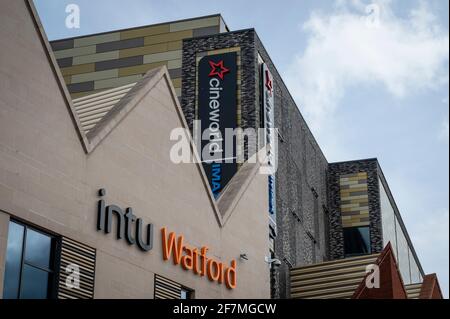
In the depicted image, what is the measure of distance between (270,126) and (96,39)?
13330 millimetres

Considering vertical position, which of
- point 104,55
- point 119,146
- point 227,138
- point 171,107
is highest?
point 104,55

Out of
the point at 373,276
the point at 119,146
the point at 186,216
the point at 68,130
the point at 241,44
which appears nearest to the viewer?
the point at 68,130

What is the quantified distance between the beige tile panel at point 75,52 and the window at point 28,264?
107 feet

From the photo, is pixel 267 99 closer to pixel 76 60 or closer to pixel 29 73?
pixel 76 60

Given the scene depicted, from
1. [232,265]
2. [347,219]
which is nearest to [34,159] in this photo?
[232,265]

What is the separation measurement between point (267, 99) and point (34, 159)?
1073 inches

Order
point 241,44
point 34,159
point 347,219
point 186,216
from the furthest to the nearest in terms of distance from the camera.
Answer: point 347,219
point 241,44
point 186,216
point 34,159

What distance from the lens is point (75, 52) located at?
55.2 m

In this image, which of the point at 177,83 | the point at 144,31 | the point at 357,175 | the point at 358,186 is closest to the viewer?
the point at 177,83

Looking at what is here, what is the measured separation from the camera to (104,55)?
54.0m

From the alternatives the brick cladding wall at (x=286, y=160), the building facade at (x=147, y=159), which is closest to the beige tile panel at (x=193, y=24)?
the building facade at (x=147, y=159)

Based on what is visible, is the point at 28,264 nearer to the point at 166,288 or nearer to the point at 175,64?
the point at 166,288

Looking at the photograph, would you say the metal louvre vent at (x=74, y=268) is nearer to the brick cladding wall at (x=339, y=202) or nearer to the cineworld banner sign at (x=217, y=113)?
the cineworld banner sign at (x=217, y=113)

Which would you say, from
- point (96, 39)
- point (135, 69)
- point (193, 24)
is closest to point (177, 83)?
point (135, 69)
